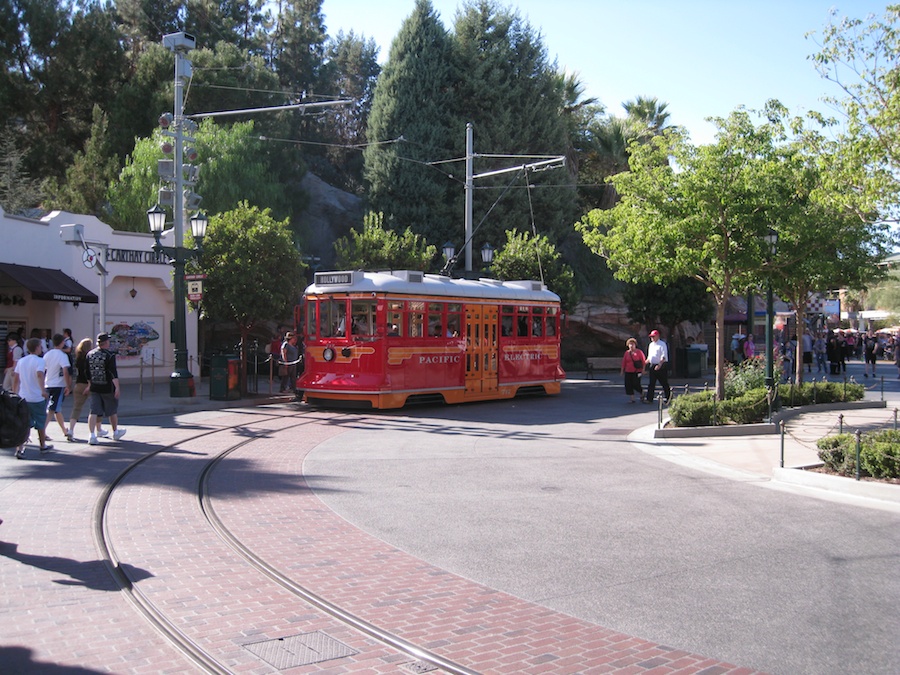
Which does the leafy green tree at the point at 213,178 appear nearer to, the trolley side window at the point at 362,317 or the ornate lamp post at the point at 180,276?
the ornate lamp post at the point at 180,276

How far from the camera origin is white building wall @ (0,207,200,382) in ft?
81.7

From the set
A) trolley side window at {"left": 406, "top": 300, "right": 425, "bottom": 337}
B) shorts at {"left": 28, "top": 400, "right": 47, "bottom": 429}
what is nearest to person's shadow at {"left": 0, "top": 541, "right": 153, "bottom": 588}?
shorts at {"left": 28, "top": 400, "right": 47, "bottom": 429}

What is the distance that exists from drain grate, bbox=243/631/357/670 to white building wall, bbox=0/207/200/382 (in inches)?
831

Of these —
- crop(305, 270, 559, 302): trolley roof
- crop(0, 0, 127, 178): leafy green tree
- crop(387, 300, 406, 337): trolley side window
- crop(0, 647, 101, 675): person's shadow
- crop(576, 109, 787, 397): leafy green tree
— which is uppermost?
crop(0, 0, 127, 178): leafy green tree

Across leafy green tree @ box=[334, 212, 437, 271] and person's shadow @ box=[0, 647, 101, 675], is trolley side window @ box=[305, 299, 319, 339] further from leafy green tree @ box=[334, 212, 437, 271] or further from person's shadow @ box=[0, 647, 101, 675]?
person's shadow @ box=[0, 647, 101, 675]

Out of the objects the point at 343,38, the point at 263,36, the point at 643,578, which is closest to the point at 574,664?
the point at 643,578

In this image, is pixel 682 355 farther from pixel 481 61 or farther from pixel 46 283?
pixel 46 283

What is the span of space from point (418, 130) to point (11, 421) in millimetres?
34124

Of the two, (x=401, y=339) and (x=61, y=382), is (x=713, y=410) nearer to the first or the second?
(x=401, y=339)

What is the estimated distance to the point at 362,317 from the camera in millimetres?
18906

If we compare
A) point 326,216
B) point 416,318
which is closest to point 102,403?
point 416,318

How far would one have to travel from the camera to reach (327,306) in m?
19.3

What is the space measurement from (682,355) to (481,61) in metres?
18.8

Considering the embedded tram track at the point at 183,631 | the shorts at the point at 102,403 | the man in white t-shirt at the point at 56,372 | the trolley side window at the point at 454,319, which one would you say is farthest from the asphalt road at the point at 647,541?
the trolley side window at the point at 454,319
